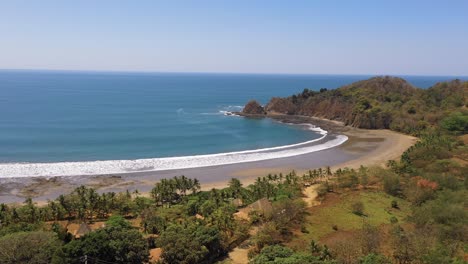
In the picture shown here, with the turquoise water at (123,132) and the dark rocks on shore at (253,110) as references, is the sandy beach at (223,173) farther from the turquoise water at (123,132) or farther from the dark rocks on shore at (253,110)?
the dark rocks on shore at (253,110)

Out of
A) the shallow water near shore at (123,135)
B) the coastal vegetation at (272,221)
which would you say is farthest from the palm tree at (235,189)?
the shallow water near shore at (123,135)

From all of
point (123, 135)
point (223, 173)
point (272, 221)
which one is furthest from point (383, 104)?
point (272, 221)

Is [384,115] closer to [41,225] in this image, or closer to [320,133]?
[320,133]

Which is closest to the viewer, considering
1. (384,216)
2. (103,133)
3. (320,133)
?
(384,216)

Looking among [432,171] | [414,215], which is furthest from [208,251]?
[432,171]

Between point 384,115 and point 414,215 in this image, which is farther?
point 384,115

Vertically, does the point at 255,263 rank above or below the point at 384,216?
above

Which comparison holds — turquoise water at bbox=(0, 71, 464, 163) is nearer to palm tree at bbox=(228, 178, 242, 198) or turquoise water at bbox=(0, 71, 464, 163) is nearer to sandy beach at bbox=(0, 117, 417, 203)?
sandy beach at bbox=(0, 117, 417, 203)

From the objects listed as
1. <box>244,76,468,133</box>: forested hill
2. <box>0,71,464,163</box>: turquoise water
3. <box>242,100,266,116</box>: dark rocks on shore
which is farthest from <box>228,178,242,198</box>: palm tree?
<box>242,100,266,116</box>: dark rocks on shore
